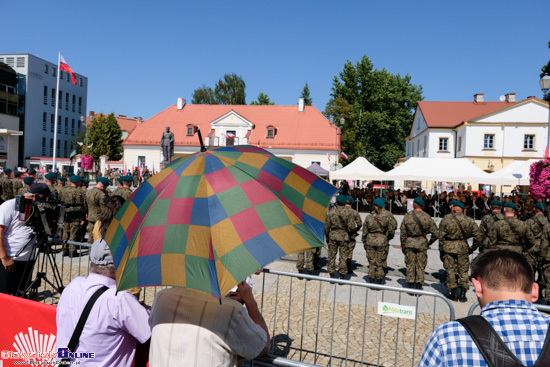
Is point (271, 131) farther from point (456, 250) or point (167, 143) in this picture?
point (456, 250)

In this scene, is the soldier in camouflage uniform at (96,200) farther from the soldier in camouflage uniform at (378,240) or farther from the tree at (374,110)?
the tree at (374,110)

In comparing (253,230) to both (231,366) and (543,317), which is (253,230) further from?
(543,317)

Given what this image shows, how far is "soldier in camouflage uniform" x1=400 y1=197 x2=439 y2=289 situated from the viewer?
7.82m

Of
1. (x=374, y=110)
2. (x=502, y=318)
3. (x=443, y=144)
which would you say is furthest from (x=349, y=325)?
(x=374, y=110)

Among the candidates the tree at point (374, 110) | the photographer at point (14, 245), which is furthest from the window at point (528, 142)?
the photographer at point (14, 245)

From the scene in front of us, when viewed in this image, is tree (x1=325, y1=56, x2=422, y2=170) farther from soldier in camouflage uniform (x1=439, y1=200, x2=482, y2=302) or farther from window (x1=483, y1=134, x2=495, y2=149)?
soldier in camouflage uniform (x1=439, y1=200, x2=482, y2=302)

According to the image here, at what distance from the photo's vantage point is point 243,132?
4556 centimetres

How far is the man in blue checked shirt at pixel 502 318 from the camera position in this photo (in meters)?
1.53

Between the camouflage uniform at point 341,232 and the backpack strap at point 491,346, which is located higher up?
the backpack strap at point 491,346

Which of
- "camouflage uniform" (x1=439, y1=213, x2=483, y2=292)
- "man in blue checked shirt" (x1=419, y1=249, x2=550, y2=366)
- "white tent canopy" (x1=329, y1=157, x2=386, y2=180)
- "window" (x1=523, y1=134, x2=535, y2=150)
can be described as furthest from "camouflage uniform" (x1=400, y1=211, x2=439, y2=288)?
"window" (x1=523, y1=134, x2=535, y2=150)

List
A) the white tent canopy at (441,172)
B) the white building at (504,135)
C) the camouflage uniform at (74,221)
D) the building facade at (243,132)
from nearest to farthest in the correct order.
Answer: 1. the camouflage uniform at (74,221)
2. the white tent canopy at (441,172)
3. the white building at (504,135)
4. the building facade at (243,132)

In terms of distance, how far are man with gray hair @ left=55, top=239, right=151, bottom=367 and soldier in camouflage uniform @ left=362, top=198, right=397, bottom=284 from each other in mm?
6319

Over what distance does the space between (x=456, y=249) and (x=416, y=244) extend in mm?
727

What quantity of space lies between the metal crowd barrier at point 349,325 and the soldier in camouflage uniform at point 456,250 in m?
0.54
